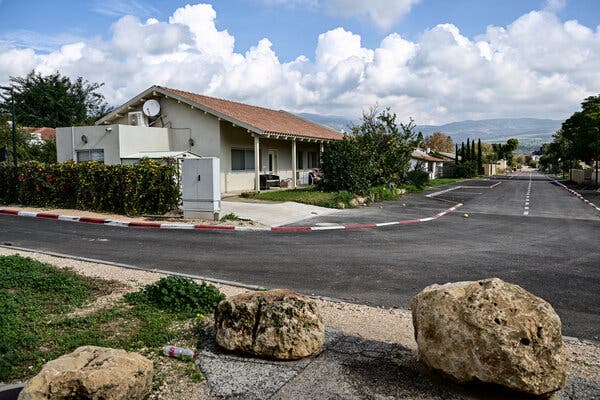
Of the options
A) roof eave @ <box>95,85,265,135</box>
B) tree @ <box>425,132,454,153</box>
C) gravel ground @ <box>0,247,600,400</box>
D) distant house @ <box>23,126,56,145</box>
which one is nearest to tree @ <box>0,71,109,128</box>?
distant house @ <box>23,126,56,145</box>

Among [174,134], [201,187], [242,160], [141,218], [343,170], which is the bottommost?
[141,218]

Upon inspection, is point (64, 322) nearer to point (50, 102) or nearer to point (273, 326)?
point (273, 326)

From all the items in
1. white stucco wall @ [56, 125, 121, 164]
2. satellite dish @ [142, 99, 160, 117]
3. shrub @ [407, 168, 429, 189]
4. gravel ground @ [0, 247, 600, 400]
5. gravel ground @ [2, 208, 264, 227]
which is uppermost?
satellite dish @ [142, 99, 160, 117]

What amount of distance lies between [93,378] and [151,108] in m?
22.1

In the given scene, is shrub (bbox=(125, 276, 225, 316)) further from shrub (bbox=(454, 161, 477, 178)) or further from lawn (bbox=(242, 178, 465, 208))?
shrub (bbox=(454, 161, 477, 178))

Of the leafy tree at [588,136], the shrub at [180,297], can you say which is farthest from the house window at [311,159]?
the shrub at [180,297]

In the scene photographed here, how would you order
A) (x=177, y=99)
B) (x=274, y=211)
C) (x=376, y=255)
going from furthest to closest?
(x=177, y=99) < (x=274, y=211) < (x=376, y=255)

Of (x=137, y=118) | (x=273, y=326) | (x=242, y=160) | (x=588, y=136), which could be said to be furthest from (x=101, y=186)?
(x=588, y=136)

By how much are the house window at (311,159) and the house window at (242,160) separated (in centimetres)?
754

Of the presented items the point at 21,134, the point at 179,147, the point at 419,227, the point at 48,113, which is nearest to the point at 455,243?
the point at 419,227

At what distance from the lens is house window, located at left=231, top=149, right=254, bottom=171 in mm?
24984

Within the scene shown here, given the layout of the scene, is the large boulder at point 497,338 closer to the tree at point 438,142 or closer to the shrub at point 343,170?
the shrub at point 343,170

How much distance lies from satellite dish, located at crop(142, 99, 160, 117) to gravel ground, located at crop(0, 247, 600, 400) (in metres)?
16.9

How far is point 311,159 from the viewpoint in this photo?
112ft
